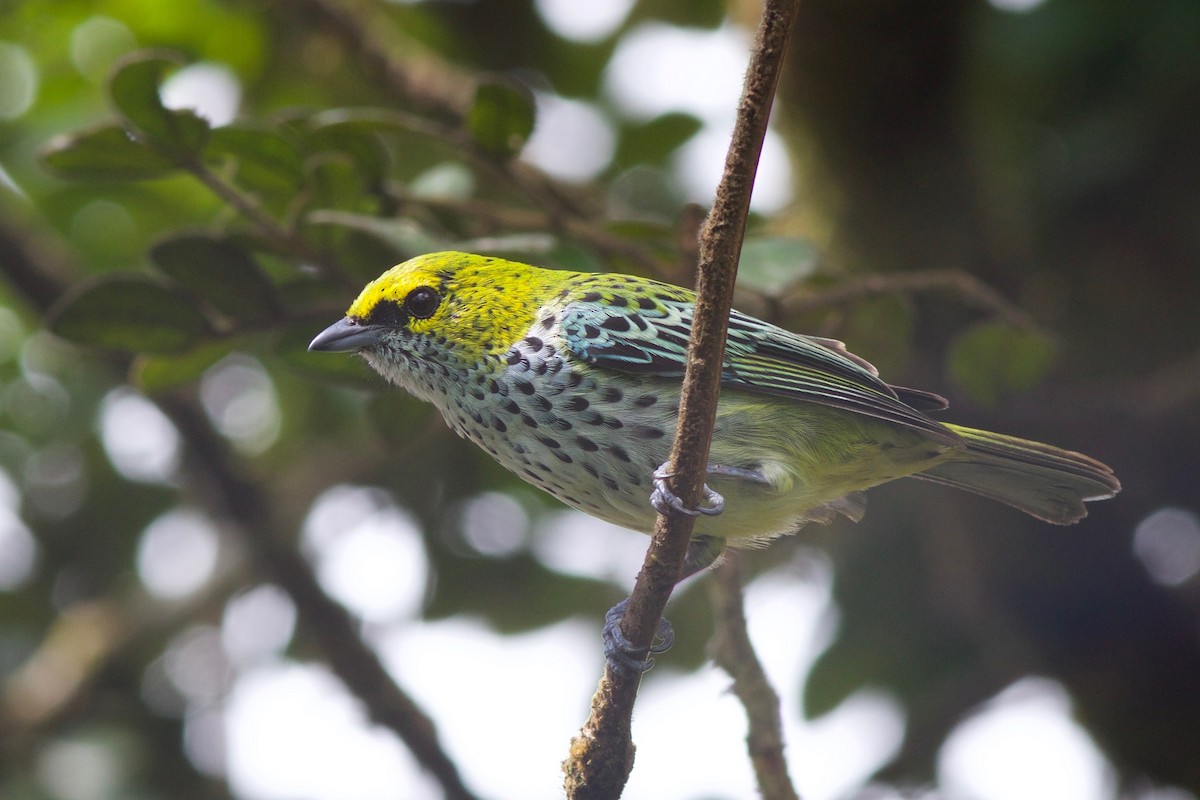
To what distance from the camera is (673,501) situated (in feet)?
8.24

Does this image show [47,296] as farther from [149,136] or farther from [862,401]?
[862,401]

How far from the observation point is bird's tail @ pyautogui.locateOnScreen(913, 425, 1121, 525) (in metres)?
3.57

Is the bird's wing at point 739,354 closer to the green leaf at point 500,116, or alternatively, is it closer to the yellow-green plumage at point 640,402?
the yellow-green plumage at point 640,402

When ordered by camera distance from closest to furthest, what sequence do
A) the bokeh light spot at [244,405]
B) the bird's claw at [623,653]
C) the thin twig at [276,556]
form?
1. the bird's claw at [623,653]
2. the thin twig at [276,556]
3. the bokeh light spot at [244,405]

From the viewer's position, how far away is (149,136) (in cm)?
369

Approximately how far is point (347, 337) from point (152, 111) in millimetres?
904

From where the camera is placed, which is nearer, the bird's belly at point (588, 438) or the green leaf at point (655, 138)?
the bird's belly at point (588, 438)

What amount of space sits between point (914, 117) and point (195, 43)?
11.1 feet

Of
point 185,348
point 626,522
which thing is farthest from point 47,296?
point 626,522

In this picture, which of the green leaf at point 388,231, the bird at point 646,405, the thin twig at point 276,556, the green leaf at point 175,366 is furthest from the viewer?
the thin twig at point 276,556

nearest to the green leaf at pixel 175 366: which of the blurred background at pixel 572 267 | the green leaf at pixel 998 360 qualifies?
the blurred background at pixel 572 267

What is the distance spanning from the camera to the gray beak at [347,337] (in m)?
3.61

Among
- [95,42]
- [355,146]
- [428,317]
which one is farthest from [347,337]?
[95,42]

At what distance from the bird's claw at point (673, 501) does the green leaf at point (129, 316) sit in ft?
6.03
